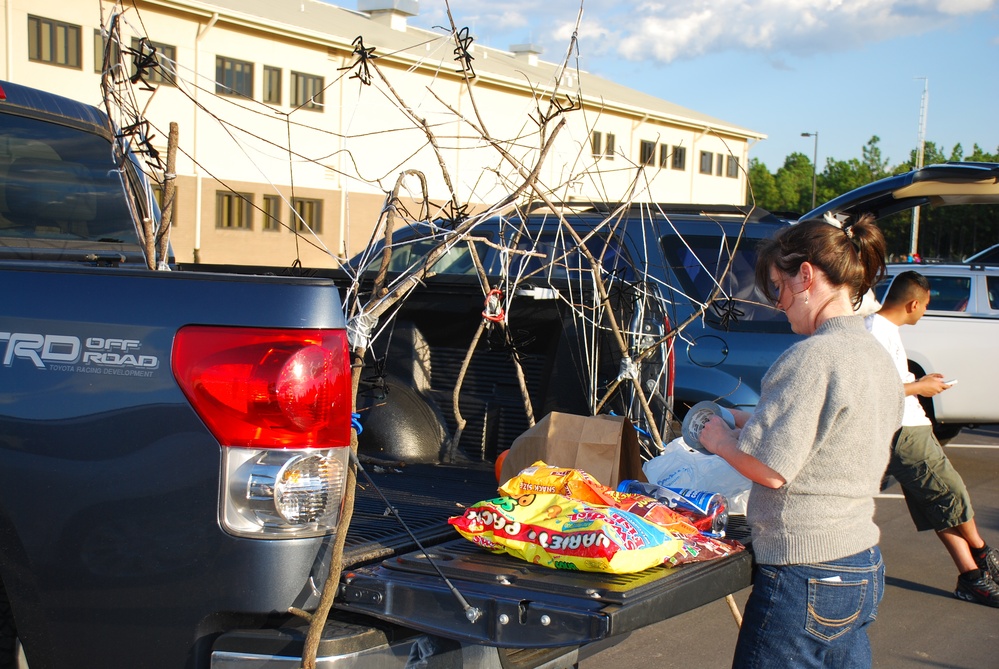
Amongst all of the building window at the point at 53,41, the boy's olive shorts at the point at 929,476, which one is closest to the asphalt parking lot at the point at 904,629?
the boy's olive shorts at the point at 929,476

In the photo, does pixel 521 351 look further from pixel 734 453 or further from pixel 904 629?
pixel 904 629

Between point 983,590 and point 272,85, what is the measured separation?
23.5m

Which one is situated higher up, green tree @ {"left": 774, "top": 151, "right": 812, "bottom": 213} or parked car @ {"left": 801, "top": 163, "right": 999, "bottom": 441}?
green tree @ {"left": 774, "top": 151, "right": 812, "bottom": 213}

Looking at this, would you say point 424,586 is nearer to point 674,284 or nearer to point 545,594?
point 545,594

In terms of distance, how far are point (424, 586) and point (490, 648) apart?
33 centimetres

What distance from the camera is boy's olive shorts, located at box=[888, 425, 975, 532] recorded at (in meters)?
5.25

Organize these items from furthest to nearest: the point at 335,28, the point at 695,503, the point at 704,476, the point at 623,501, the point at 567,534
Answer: the point at 335,28 → the point at 704,476 → the point at 695,503 → the point at 623,501 → the point at 567,534

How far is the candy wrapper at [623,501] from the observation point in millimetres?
2619

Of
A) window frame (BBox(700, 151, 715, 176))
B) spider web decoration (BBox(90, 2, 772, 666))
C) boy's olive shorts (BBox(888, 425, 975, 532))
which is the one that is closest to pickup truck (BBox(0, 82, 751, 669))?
spider web decoration (BBox(90, 2, 772, 666))

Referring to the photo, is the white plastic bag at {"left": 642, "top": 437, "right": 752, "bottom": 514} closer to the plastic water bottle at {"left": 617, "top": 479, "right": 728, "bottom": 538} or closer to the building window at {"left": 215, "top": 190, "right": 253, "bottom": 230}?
the plastic water bottle at {"left": 617, "top": 479, "right": 728, "bottom": 538}

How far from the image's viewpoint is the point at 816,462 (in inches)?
98.2

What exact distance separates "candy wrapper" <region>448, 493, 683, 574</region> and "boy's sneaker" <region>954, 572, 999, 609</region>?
366 cm

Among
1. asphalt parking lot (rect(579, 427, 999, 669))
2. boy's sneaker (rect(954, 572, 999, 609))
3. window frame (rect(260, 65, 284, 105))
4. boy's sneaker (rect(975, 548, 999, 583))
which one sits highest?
window frame (rect(260, 65, 284, 105))

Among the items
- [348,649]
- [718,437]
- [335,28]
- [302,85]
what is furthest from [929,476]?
[335,28]
